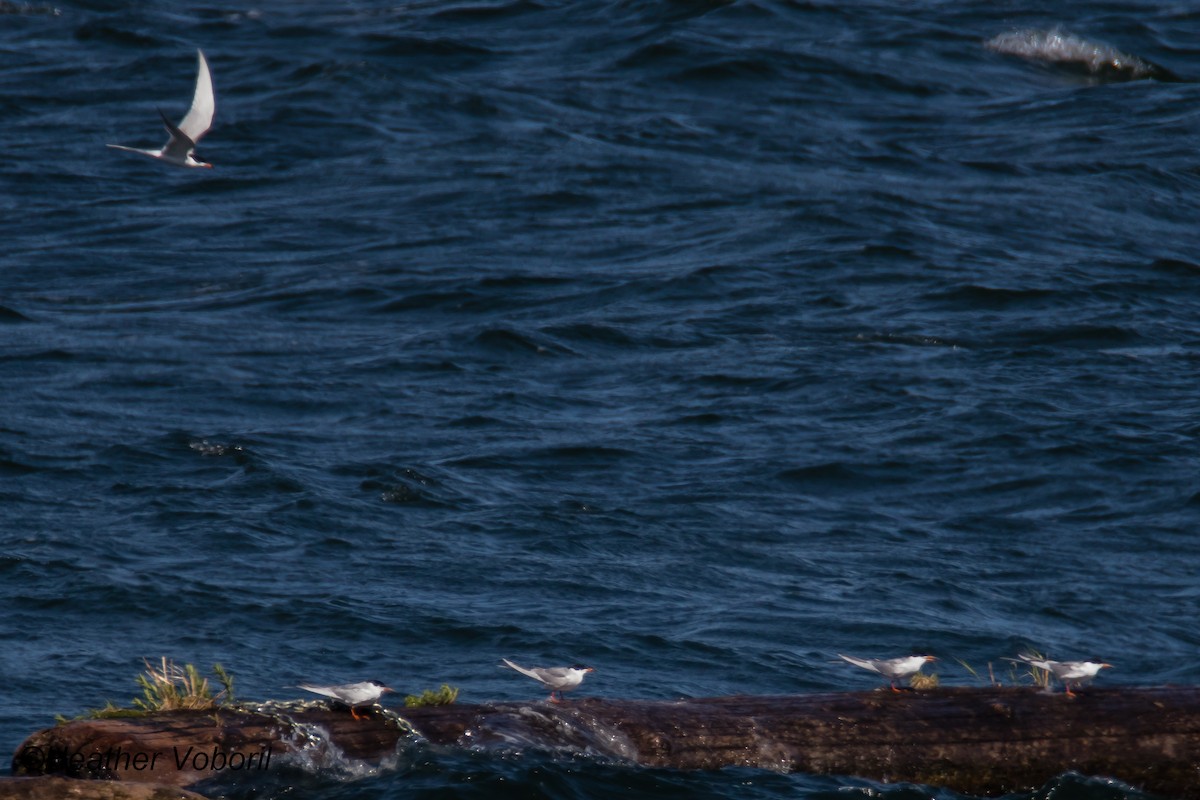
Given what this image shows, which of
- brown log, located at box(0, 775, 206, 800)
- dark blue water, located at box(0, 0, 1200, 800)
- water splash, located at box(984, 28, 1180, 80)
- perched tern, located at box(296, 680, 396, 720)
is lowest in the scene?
dark blue water, located at box(0, 0, 1200, 800)

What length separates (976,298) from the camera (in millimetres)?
18188

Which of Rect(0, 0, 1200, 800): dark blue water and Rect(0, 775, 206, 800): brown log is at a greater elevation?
Rect(0, 775, 206, 800): brown log

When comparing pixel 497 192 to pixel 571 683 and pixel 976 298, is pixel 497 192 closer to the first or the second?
pixel 976 298

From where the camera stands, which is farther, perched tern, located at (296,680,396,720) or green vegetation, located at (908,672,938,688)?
green vegetation, located at (908,672,938,688)

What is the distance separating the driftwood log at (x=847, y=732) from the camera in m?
6.36

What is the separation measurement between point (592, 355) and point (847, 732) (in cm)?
1051

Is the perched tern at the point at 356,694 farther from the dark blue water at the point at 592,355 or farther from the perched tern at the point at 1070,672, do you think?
the perched tern at the point at 1070,672

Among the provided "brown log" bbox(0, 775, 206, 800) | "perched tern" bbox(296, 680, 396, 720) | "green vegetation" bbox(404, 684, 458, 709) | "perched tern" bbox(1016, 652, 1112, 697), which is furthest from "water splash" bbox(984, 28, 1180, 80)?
"brown log" bbox(0, 775, 206, 800)

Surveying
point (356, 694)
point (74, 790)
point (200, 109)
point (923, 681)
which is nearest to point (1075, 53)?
point (200, 109)

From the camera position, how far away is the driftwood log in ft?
20.9

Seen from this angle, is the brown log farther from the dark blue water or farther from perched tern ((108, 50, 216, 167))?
perched tern ((108, 50, 216, 167))

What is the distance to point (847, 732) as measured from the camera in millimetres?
6660

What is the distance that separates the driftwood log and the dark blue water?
4.2 inches

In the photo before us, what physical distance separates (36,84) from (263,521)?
50.4 feet
